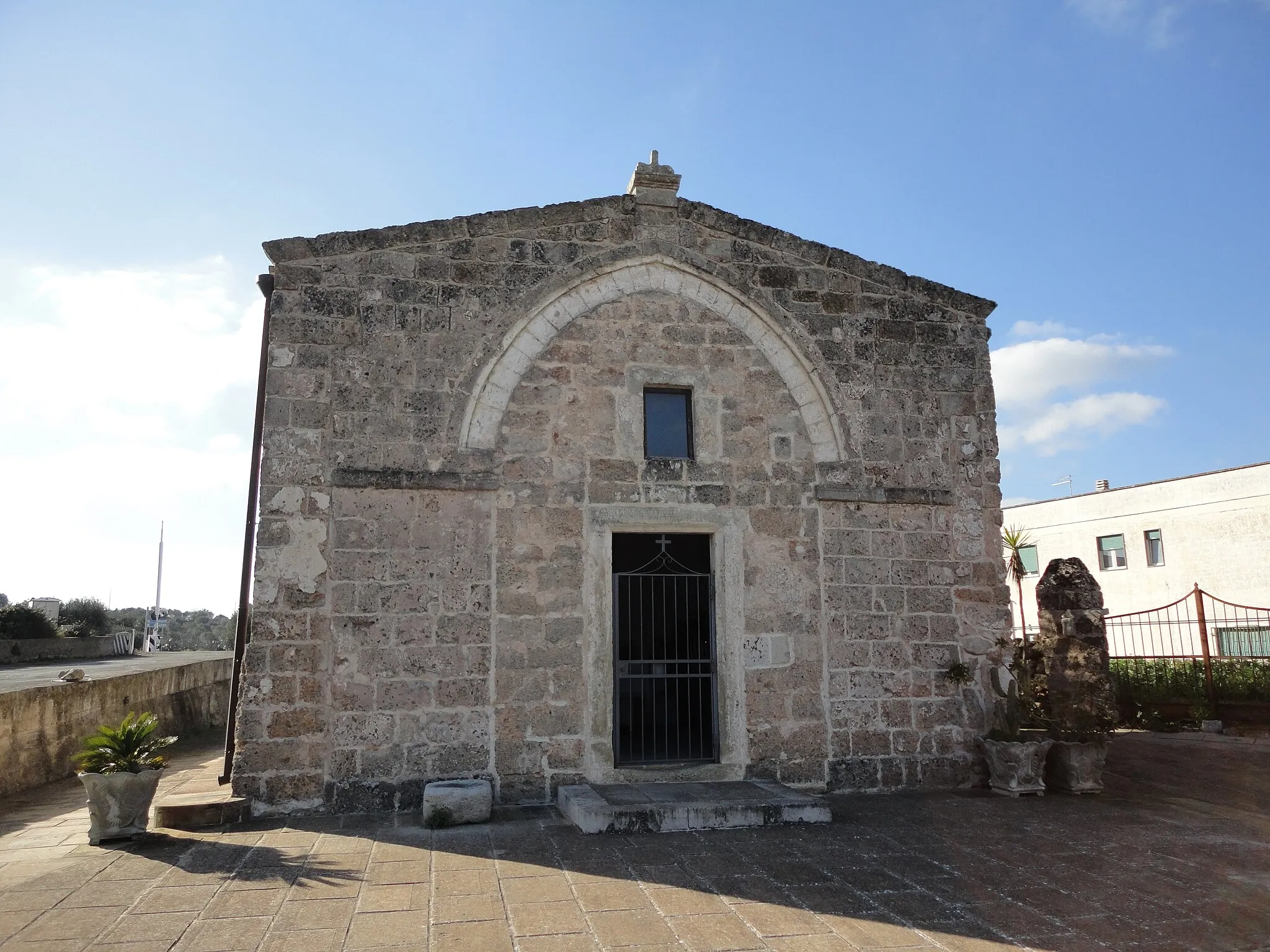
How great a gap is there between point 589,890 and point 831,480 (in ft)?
13.5

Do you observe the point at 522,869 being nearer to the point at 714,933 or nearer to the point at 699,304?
the point at 714,933

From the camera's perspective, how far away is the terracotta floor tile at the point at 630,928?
3.74m

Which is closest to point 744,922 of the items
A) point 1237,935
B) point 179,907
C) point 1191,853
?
Result: point 1237,935

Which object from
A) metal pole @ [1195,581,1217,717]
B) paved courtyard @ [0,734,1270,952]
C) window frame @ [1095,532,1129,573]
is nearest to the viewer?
paved courtyard @ [0,734,1270,952]

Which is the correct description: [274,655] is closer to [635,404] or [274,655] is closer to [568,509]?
[568,509]

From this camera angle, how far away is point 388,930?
3.89 metres

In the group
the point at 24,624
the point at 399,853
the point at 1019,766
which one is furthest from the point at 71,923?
the point at 24,624

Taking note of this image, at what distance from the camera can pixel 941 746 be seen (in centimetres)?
717

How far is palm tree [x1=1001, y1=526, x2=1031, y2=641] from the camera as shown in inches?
567

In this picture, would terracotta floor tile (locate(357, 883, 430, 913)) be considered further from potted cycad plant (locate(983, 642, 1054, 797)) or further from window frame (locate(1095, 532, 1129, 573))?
window frame (locate(1095, 532, 1129, 573))

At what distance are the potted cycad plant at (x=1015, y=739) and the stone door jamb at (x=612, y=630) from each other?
2.15 metres

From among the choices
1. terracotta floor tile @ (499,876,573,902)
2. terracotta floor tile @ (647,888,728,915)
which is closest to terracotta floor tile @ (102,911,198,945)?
terracotta floor tile @ (499,876,573,902)

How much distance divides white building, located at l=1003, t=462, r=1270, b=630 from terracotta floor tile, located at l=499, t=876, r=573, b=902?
16435 millimetres

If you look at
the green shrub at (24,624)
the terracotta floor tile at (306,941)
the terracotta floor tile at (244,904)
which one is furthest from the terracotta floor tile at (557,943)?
the green shrub at (24,624)
